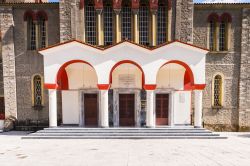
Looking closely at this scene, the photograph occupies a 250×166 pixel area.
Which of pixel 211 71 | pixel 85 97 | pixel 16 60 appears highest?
pixel 16 60

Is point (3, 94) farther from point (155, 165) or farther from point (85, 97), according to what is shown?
point (155, 165)

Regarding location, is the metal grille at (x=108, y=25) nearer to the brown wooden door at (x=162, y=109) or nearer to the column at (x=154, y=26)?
the column at (x=154, y=26)

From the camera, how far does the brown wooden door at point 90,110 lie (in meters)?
15.0

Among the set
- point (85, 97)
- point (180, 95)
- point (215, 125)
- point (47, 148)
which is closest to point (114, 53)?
point (85, 97)

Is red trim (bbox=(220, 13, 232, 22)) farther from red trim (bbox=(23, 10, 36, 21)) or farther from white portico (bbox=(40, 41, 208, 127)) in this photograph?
red trim (bbox=(23, 10, 36, 21))

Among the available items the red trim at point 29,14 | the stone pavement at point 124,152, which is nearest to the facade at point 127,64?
Answer: the red trim at point 29,14

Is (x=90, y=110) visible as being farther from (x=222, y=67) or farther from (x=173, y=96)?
(x=222, y=67)

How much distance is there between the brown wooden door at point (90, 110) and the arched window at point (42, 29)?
5.79 metres

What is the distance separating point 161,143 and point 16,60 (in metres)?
13.2

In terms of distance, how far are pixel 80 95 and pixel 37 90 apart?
3.85m

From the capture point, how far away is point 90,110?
15078mm

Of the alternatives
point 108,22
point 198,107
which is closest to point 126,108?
point 198,107

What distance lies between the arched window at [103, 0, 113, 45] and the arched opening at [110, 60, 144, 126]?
8.27 ft

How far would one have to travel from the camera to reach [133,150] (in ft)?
32.0
